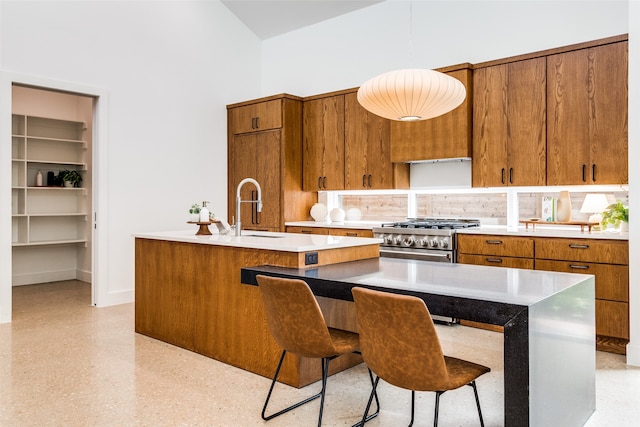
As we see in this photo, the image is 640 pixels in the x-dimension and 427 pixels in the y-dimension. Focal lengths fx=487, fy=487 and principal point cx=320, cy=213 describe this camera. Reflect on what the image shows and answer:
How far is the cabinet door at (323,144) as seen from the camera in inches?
227

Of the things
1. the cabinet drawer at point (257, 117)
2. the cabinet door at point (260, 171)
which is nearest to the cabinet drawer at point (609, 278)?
the cabinet door at point (260, 171)

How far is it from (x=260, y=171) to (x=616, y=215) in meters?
3.93

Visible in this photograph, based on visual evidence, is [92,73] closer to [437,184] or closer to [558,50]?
[437,184]

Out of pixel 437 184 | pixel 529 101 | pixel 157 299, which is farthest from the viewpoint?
pixel 437 184

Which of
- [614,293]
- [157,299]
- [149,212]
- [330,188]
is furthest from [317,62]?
[614,293]

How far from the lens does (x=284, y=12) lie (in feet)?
20.8

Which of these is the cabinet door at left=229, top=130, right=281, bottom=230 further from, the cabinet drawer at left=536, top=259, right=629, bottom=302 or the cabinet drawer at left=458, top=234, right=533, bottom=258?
the cabinet drawer at left=536, top=259, right=629, bottom=302

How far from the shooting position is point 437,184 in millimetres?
5277

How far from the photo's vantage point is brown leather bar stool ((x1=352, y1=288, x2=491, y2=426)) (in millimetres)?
1828

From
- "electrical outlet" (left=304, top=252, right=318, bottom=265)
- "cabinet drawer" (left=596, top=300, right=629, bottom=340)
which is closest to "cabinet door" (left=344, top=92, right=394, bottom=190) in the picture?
"cabinet drawer" (left=596, top=300, right=629, bottom=340)

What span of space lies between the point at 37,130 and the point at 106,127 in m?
1.87

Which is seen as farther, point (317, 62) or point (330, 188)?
point (317, 62)

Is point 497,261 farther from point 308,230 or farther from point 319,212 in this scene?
point 319,212

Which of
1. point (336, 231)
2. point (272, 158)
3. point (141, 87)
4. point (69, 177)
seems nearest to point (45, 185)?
point (69, 177)
